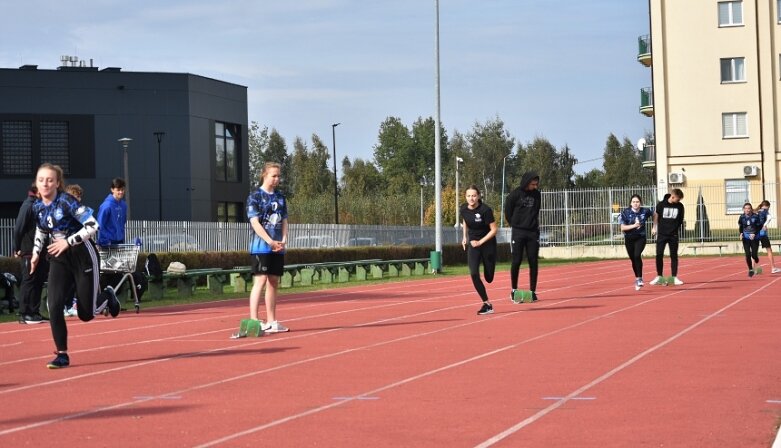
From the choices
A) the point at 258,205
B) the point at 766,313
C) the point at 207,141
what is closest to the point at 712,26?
the point at 207,141

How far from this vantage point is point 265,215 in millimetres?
14086

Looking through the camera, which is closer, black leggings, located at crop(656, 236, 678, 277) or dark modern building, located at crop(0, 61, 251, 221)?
black leggings, located at crop(656, 236, 678, 277)

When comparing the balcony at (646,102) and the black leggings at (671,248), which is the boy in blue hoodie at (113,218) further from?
the balcony at (646,102)

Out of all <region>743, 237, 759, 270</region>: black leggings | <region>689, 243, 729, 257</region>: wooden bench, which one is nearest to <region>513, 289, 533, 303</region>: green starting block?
<region>743, 237, 759, 270</region>: black leggings

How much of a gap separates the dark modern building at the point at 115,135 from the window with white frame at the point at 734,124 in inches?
977

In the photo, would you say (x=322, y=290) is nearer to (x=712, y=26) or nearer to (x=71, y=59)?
(x=712, y=26)

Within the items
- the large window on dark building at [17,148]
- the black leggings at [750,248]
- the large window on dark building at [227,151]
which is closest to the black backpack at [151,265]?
the black leggings at [750,248]

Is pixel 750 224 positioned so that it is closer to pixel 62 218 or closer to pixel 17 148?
pixel 62 218

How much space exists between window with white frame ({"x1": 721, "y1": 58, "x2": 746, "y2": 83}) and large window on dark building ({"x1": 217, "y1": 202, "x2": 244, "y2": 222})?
82.5 ft

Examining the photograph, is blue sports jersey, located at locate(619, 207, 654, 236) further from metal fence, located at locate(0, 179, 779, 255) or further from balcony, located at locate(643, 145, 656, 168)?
balcony, located at locate(643, 145, 656, 168)

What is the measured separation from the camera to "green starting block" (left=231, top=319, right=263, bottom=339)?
14125mm

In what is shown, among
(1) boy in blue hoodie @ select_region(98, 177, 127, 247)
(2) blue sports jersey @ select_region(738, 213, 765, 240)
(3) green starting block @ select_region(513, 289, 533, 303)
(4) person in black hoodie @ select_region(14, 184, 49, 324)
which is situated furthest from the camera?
(2) blue sports jersey @ select_region(738, 213, 765, 240)

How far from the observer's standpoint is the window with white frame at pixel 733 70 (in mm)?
60094

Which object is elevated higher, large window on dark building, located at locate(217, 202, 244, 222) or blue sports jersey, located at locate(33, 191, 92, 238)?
large window on dark building, located at locate(217, 202, 244, 222)
